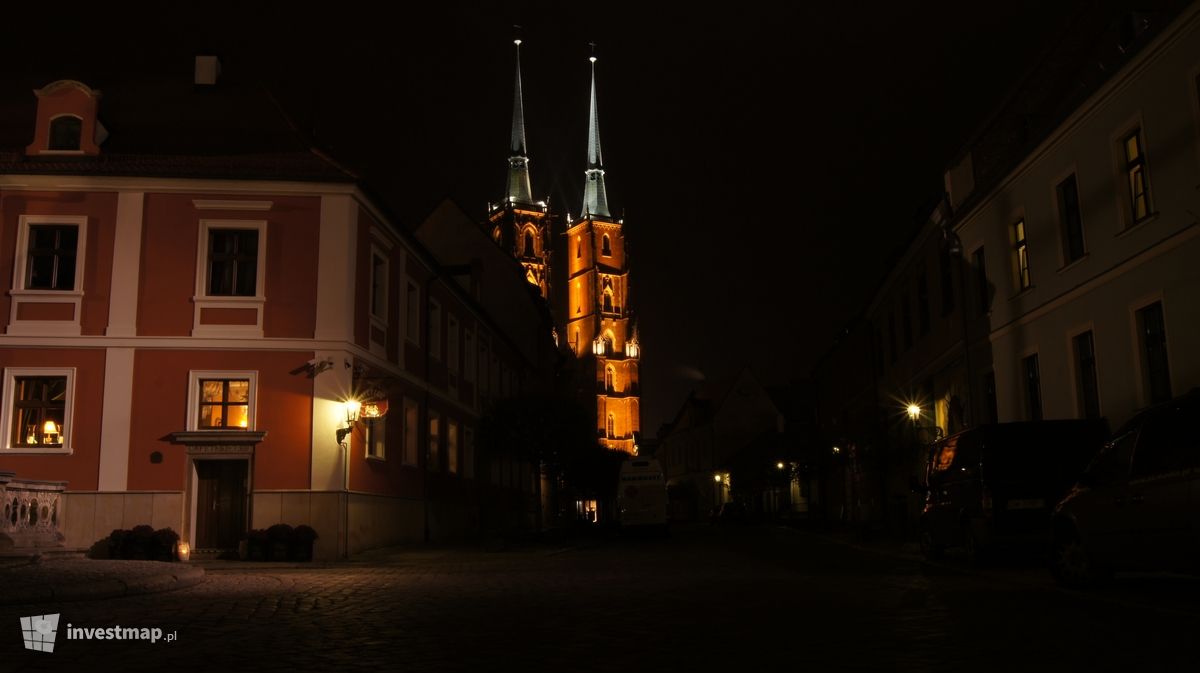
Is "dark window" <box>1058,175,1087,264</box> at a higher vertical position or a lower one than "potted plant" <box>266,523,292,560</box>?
higher

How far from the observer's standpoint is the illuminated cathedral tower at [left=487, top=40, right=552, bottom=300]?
144m

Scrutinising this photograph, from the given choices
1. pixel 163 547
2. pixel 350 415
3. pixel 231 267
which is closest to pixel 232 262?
pixel 231 267

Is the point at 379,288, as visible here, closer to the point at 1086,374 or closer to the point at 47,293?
the point at 47,293

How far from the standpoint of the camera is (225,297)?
2405 centimetres

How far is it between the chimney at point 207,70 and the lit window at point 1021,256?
→ 20.3 meters

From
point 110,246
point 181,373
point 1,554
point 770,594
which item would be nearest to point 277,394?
point 181,373

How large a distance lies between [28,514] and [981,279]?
21547 mm

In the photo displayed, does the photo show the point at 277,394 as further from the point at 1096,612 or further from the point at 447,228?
the point at 447,228

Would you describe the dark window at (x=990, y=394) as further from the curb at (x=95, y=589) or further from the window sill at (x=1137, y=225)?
the curb at (x=95, y=589)

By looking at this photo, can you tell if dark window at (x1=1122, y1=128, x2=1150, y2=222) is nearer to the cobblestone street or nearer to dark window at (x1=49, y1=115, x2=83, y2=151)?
the cobblestone street

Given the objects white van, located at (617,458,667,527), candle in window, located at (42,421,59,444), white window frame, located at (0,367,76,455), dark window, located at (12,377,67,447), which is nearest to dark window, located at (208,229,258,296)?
white window frame, located at (0,367,76,455)

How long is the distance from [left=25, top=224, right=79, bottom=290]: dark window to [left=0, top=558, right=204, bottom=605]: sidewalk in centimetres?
955

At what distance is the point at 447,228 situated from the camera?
2224 inches

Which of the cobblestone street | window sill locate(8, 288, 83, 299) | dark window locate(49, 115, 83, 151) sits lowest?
the cobblestone street
